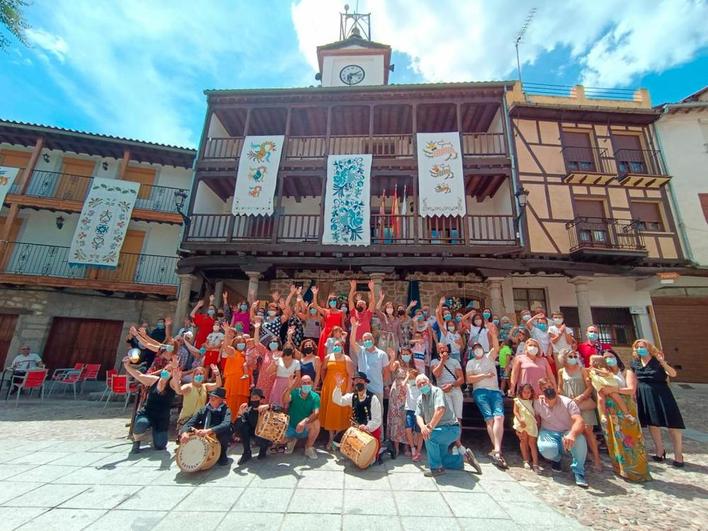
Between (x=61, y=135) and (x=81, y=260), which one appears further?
(x=61, y=135)

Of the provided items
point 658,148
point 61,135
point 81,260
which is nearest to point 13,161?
point 61,135

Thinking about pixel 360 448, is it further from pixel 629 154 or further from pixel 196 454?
pixel 629 154

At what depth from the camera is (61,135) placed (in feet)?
41.3

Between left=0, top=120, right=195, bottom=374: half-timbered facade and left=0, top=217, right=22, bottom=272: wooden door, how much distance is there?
3cm

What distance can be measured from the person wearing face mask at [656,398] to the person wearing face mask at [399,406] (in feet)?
10.2

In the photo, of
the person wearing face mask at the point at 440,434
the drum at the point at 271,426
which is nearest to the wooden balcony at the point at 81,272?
the drum at the point at 271,426

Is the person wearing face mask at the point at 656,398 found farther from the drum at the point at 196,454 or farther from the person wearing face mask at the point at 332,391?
the drum at the point at 196,454

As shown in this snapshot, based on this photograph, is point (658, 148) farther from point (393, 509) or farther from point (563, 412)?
point (393, 509)

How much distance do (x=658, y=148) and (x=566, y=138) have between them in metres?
3.53

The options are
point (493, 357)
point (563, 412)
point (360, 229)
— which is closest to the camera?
point (563, 412)

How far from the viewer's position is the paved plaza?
287 centimetres

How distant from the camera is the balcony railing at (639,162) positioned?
11.9 m

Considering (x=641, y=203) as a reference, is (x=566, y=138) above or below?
above

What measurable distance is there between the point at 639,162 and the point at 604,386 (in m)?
12.4
